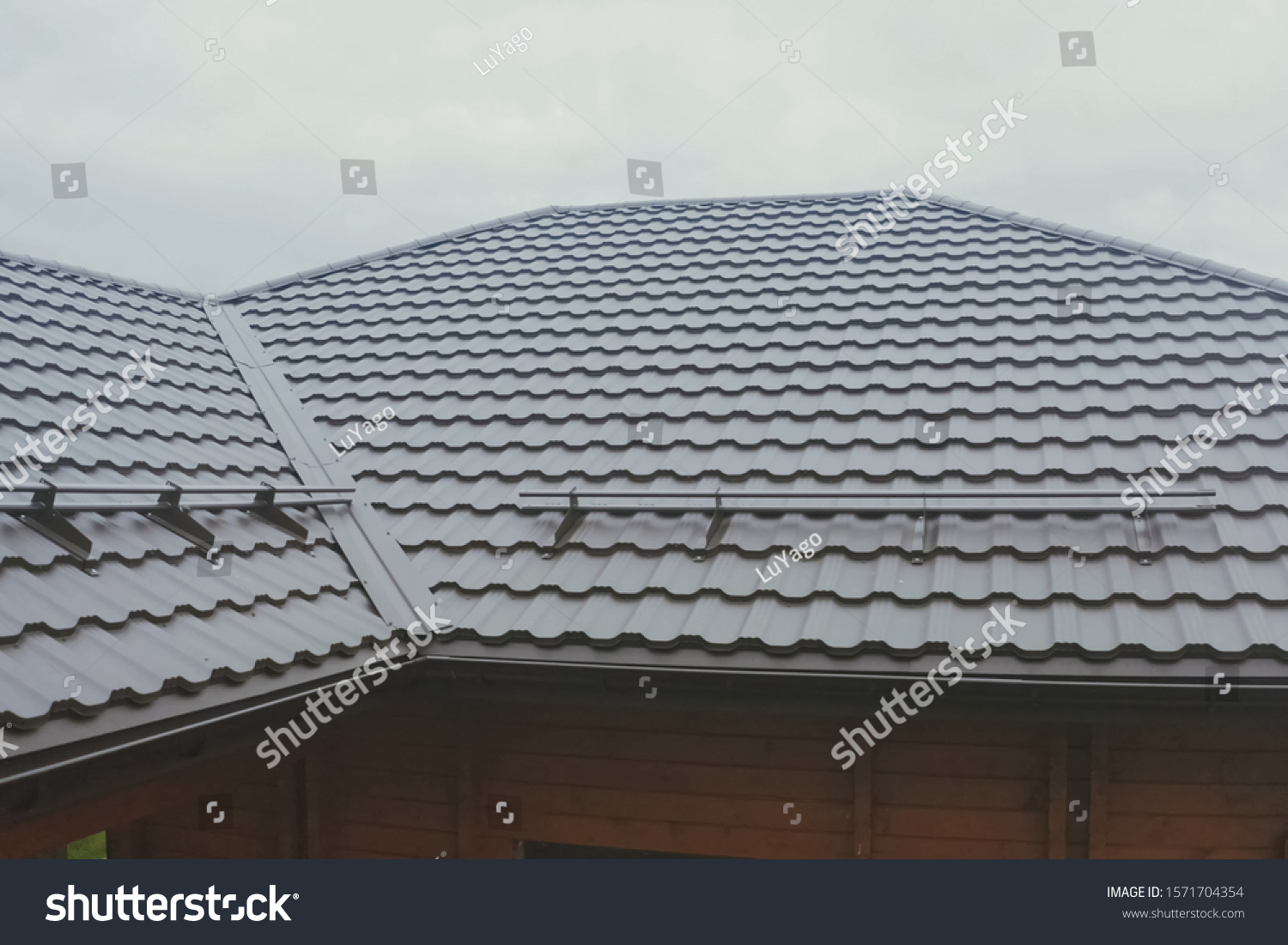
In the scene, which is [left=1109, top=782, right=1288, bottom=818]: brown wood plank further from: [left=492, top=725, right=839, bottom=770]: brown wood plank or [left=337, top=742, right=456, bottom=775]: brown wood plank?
[left=337, top=742, right=456, bottom=775]: brown wood plank

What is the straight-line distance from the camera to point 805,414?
479cm

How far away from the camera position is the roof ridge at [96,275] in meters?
6.15

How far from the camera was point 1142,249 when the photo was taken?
245 inches

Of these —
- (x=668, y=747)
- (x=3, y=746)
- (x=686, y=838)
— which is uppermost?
(x=3, y=746)

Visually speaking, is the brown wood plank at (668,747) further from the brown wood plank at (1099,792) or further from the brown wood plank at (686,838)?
the brown wood plank at (1099,792)

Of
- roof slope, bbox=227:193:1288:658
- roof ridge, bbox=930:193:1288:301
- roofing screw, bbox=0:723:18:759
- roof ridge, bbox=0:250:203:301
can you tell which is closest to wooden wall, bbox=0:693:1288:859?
roof slope, bbox=227:193:1288:658

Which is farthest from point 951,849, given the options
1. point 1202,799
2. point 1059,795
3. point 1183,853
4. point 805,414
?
point 805,414

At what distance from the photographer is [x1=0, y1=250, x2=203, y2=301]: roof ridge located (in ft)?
20.2

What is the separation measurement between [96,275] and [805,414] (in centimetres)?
557

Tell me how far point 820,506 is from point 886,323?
2043 millimetres

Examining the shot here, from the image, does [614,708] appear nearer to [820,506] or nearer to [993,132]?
[820,506]

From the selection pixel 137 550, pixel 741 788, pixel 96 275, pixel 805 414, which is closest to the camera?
pixel 137 550

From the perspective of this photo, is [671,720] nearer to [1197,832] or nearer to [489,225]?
[1197,832]

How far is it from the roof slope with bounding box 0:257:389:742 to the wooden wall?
0.56 meters
